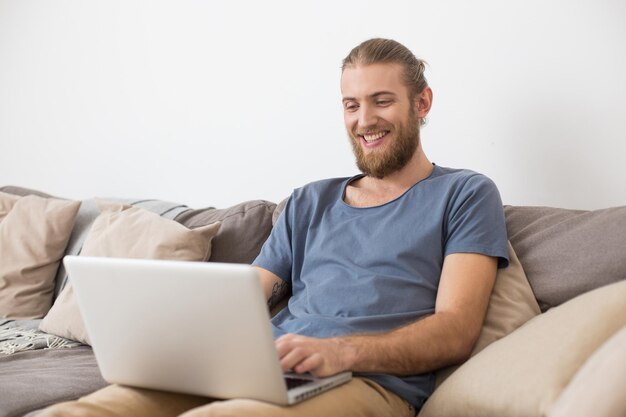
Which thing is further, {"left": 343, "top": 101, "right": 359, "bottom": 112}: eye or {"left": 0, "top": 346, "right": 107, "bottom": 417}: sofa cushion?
{"left": 343, "top": 101, "right": 359, "bottom": 112}: eye

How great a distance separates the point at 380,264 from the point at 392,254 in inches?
1.4

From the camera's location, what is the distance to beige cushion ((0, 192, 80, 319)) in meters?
2.66

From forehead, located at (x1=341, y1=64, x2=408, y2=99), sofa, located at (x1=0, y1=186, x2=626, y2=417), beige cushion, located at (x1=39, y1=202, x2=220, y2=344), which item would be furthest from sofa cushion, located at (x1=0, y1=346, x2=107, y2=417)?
forehead, located at (x1=341, y1=64, x2=408, y2=99)

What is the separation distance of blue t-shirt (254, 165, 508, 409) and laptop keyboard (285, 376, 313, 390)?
0.57ft

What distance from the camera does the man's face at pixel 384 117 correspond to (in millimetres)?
1959

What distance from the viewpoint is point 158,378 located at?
150 cm

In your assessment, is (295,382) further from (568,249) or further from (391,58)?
(391,58)

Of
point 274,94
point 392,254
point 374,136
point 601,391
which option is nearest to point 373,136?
point 374,136

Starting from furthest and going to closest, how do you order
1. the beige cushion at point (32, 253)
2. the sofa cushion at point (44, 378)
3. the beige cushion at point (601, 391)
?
the beige cushion at point (32, 253), the sofa cushion at point (44, 378), the beige cushion at point (601, 391)

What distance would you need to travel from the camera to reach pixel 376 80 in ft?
6.45

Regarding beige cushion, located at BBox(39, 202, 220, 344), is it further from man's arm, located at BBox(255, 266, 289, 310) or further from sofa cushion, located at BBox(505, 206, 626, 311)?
sofa cushion, located at BBox(505, 206, 626, 311)

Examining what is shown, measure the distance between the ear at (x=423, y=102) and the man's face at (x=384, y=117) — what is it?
46 millimetres

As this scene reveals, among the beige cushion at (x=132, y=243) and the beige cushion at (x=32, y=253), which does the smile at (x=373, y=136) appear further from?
the beige cushion at (x=32, y=253)

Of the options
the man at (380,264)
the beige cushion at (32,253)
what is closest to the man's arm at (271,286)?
the man at (380,264)
